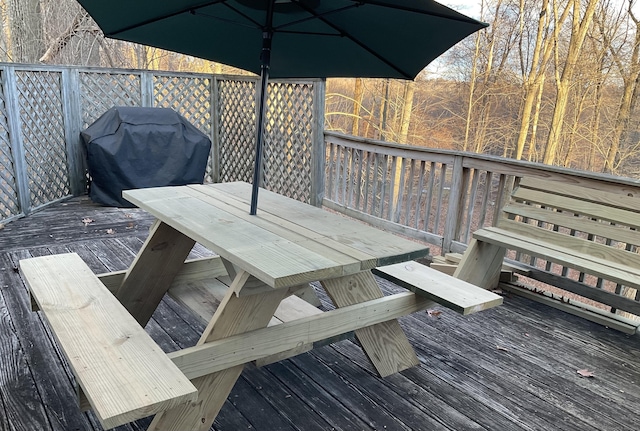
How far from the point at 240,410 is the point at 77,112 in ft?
15.3

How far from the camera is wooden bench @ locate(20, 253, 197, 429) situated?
119 centimetres

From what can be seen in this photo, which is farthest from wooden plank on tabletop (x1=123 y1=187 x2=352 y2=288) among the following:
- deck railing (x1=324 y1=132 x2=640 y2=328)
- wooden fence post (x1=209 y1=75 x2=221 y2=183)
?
wooden fence post (x1=209 y1=75 x2=221 y2=183)

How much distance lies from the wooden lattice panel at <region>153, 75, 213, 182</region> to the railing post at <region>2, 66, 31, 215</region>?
71.6 inches

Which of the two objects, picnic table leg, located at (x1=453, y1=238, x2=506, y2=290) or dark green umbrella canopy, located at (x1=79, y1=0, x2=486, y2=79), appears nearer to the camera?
dark green umbrella canopy, located at (x1=79, y1=0, x2=486, y2=79)

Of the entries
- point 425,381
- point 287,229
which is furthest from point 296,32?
point 425,381

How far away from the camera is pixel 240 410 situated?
196cm

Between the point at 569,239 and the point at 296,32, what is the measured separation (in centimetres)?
205

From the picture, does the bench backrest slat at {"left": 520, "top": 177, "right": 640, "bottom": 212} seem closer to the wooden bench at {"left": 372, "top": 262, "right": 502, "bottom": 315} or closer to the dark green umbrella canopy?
the wooden bench at {"left": 372, "top": 262, "right": 502, "bottom": 315}

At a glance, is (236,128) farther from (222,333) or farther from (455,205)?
(222,333)

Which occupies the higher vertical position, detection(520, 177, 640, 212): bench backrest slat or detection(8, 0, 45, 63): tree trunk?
detection(8, 0, 45, 63): tree trunk

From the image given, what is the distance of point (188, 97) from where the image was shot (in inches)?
253

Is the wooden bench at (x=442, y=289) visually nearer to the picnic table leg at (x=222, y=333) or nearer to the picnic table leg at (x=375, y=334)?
the picnic table leg at (x=375, y=334)

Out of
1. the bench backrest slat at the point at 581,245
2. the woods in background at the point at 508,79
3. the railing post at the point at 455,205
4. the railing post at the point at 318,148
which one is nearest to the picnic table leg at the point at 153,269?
the bench backrest slat at the point at 581,245

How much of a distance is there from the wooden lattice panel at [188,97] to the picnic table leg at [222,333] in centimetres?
508
